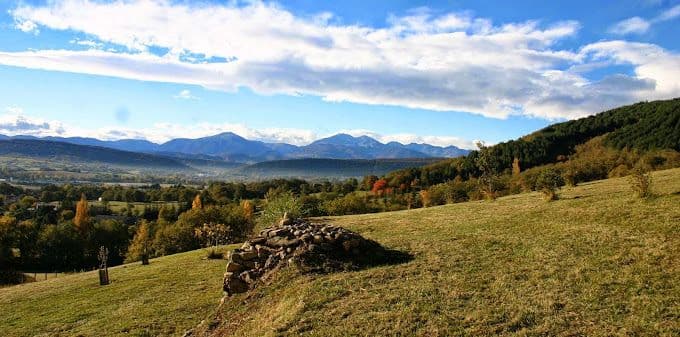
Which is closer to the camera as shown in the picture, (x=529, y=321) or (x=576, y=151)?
(x=529, y=321)

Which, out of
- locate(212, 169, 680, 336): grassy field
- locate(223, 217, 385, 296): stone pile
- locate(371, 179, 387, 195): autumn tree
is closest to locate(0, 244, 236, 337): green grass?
locate(223, 217, 385, 296): stone pile

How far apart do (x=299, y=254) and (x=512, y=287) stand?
399 inches

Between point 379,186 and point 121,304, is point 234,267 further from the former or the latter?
point 379,186

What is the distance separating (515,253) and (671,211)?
8868 millimetres

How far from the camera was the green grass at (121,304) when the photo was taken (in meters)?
21.9

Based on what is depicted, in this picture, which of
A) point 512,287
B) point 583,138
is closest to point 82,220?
point 512,287

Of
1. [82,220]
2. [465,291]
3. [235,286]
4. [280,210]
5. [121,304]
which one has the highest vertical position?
[465,291]

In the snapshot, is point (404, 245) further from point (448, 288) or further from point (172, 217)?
point (172, 217)

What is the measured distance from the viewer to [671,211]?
23609 millimetres

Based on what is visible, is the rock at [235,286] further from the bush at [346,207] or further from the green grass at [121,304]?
the bush at [346,207]

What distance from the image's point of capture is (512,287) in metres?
17.2

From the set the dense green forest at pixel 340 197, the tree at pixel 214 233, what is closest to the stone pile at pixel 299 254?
the dense green forest at pixel 340 197

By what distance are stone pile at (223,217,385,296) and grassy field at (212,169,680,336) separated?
129 cm

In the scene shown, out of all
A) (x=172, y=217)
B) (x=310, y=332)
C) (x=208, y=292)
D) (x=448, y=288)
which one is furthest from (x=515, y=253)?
(x=172, y=217)
